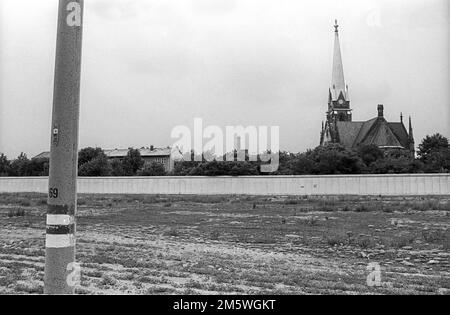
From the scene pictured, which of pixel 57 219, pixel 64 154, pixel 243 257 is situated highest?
pixel 64 154

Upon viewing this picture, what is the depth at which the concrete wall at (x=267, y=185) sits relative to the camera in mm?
34031

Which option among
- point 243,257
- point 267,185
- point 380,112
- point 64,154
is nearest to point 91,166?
point 267,185

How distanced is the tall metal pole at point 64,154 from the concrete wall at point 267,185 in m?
34.0

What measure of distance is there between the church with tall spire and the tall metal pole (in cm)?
8123

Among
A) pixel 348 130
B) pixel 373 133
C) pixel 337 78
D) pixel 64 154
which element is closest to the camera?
pixel 64 154

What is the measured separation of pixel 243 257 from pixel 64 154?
20.1 ft

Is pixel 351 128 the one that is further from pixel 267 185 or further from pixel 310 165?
pixel 267 185

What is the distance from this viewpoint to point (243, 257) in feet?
29.4

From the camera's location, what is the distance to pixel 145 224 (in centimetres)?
1642

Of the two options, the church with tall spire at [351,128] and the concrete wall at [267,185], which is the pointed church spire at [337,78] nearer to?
the church with tall spire at [351,128]

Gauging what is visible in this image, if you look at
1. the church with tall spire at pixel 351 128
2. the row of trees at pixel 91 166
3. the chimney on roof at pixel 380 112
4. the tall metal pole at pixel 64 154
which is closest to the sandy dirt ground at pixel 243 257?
the tall metal pole at pixel 64 154

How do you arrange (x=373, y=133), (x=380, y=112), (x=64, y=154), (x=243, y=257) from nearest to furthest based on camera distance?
(x=64, y=154)
(x=243, y=257)
(x=373, y=133)
(x=380, y=112)
